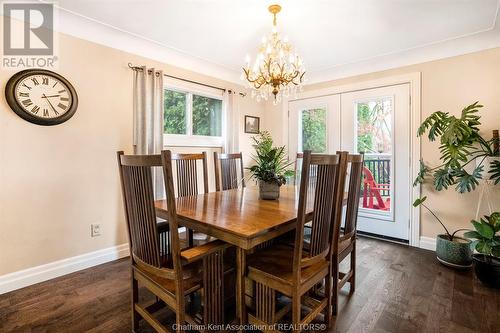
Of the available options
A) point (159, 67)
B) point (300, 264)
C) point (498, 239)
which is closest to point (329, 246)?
point (300, 264)

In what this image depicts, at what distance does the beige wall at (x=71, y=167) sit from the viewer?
2.09m

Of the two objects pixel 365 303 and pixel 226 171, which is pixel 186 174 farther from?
pixel 365 303

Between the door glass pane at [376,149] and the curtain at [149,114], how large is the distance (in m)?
2.63

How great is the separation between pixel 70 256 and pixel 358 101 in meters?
3.89

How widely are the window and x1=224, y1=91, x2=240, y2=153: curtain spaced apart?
12 cm

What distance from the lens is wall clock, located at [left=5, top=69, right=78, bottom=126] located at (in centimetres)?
205

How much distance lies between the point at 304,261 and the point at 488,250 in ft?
5.91

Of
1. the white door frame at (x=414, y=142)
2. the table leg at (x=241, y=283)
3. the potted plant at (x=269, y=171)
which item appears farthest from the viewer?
the white door frame at (x=414, y=142)

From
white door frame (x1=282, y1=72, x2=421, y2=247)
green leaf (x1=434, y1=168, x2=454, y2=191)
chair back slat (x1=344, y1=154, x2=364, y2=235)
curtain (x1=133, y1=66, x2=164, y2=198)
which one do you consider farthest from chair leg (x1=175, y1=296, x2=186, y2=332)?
white door frame (x1=282, y1=72, x2=421, y2=247)

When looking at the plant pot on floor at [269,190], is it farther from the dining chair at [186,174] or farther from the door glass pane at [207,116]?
the door glass pane at [207,116]

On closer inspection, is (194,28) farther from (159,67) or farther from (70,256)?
(70,256)

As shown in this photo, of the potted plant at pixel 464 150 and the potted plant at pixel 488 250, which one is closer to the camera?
the potted plant at pixel 488 250

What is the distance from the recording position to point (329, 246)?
163 centimetres

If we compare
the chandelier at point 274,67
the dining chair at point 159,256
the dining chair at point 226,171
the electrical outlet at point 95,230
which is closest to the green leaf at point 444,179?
the chandelier at point 274,67
